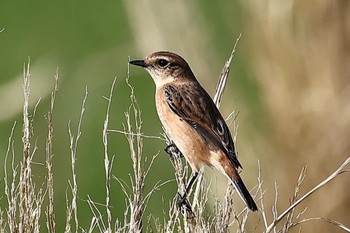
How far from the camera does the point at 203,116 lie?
6.10 metres

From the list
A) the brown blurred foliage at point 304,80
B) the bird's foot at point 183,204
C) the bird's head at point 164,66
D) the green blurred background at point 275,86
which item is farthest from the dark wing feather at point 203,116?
the brown blurred foliage at point 304,80

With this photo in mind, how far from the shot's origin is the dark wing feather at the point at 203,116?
603 centimetres

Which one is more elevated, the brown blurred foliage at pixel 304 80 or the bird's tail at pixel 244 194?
the brown blurred foliage at pixel 304 80

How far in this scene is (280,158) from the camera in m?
9.05

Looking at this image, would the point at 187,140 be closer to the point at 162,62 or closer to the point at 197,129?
the point at 197,129

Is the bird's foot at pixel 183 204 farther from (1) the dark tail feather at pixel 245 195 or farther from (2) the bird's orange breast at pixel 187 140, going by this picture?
(2) the bird's orange breast at pixel 187 140

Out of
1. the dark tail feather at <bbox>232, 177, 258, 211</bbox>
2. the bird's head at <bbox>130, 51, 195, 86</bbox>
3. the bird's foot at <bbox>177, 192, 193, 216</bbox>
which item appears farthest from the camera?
the bird's head at <bbox>130, 51, 195, 86</bbox>

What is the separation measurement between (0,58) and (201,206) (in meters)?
8.36

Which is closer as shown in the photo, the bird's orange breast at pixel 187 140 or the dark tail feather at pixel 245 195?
the dark tail feather at pixel 245 195

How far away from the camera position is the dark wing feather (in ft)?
19.8

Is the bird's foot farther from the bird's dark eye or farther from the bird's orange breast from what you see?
the bird's dark eye

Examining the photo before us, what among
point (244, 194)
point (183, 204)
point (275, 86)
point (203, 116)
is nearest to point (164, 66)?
point (203, 116)

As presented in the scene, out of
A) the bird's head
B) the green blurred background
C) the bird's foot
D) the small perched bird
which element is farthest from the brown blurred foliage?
the bird's foot

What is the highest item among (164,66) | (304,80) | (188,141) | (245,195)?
(164,66)
